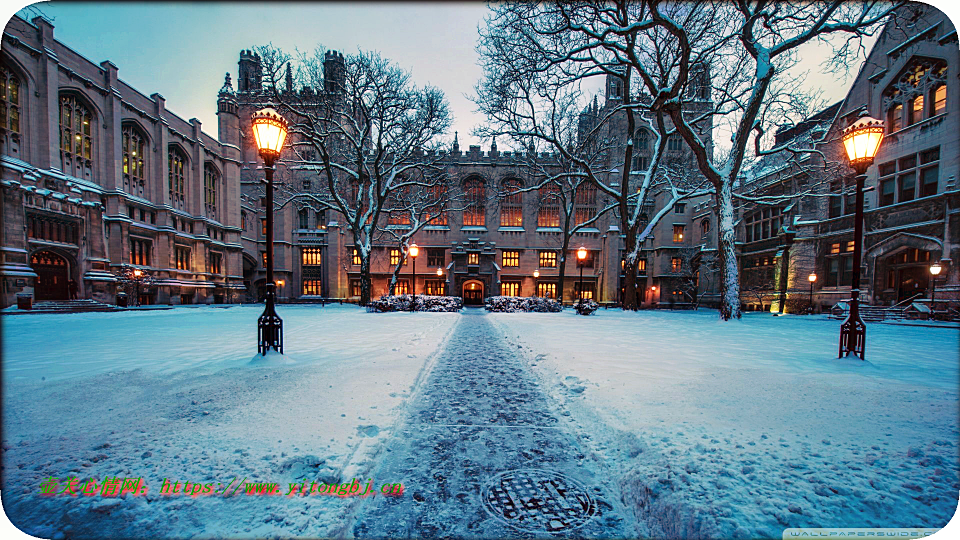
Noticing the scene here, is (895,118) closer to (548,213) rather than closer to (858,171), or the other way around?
(858,171)

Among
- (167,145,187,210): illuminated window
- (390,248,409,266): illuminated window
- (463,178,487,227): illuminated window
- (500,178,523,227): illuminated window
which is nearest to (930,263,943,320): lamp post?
(500,178,523,227): illuminated window

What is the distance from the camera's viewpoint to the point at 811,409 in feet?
12.4

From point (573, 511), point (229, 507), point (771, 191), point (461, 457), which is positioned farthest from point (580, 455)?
point (771, 191)

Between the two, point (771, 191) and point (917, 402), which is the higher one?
point (771, 191)

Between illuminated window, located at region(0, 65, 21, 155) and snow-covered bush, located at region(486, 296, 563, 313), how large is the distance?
2663 centimetres

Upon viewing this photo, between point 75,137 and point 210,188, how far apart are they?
12573mm

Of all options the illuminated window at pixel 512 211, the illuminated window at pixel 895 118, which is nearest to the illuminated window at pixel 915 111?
the illuminated window at pixel 895 118

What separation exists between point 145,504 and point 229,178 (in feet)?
136

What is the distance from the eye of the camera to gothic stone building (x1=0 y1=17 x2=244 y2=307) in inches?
680

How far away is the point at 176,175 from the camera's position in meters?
29.1

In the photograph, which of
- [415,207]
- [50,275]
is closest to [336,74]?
[415,207]

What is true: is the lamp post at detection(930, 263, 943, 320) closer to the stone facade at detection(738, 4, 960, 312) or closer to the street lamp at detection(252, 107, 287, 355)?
the stone facade at detection(738, 4, 960, 312)

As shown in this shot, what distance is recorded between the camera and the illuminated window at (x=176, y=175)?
2833cm

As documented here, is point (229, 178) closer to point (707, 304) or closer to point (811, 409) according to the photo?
point (811, 409)
